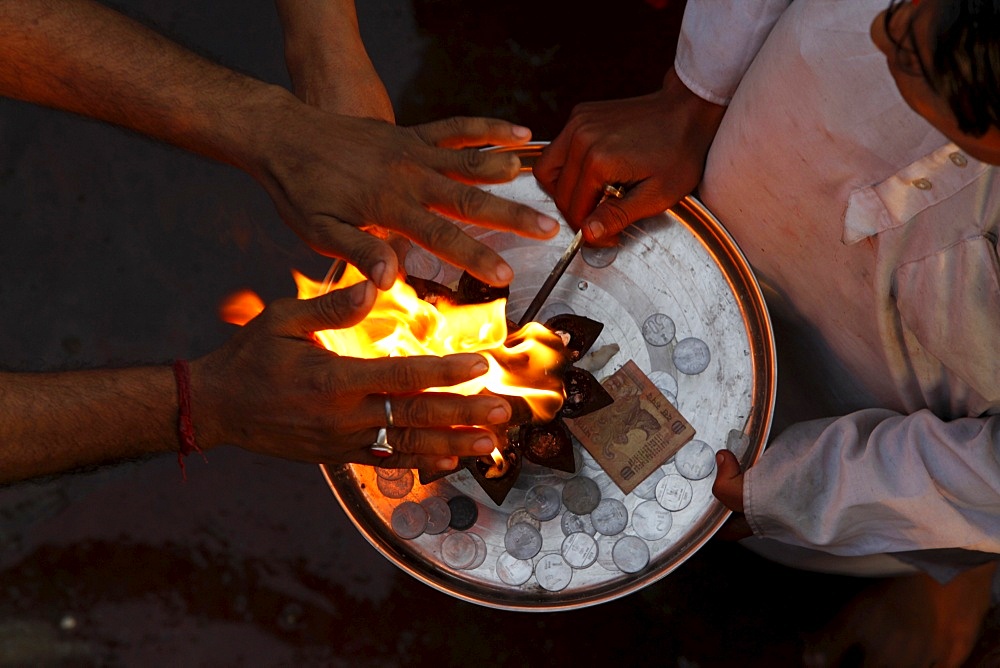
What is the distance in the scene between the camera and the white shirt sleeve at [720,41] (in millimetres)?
1558

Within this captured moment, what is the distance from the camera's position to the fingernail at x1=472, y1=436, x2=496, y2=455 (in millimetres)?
1358

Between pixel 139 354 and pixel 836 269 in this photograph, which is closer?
pixel 836 269

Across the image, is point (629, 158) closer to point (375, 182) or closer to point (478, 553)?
point (375, 182)

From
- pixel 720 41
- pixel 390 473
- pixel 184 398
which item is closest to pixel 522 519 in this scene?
pixel 390 473

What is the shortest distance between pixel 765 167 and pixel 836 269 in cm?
25

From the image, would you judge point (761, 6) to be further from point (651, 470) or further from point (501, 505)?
point (501, 505)

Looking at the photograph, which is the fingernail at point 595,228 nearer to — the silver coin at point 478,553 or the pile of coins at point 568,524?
the pile of coins at point 568,524

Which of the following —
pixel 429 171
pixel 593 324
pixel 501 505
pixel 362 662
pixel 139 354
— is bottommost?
pixel 362 662

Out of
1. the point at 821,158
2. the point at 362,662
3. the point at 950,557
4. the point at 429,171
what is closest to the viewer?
the point at 821,158

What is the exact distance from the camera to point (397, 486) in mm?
1614

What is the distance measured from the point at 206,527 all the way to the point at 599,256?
1.55 meters

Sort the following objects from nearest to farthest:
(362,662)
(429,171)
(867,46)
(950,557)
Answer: (867,46)
(429,171)
(950,557)
(362,662)

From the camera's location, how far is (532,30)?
2.78 m

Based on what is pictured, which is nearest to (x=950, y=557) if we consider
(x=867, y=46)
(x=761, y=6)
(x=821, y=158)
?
(x=821, y=158)
